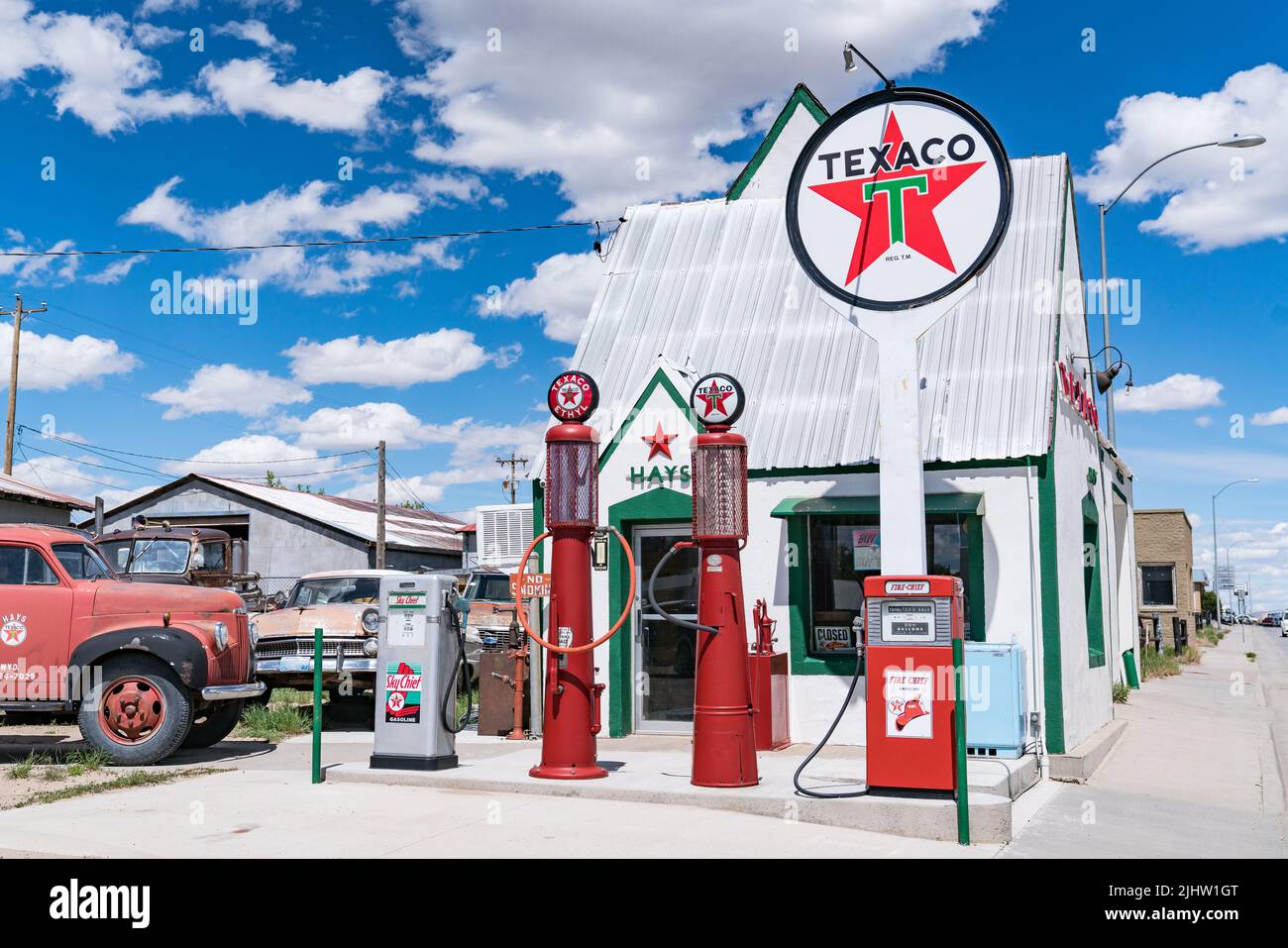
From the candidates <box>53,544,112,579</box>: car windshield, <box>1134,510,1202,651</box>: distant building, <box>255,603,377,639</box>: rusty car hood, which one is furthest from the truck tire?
<box>1134,510,1202,651</box>: distant building

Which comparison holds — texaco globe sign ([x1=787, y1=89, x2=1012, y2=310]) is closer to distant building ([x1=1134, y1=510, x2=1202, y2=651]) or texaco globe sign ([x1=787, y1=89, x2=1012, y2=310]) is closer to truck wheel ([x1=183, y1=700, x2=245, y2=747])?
truck wheel ([x1=183, y1=700, x2=245, y2=747])

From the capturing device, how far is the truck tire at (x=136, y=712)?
1091cm

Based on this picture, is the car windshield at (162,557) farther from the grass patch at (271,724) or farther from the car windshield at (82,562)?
the car windshield at (82,562)

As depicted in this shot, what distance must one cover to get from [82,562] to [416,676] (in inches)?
161

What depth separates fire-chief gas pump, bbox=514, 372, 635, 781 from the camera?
9344 millimetres

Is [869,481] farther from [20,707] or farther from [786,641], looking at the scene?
[20,707]

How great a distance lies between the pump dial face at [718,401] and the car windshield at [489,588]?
921 cm

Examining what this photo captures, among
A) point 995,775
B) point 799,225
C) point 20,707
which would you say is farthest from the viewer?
point 20,707

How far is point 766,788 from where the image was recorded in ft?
28.8

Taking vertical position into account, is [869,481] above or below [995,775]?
above
